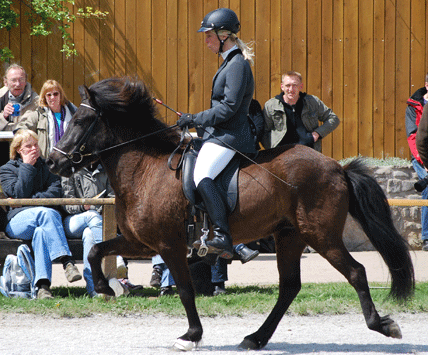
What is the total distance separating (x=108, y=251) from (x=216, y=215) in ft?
3.13

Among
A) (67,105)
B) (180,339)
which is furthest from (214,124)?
(67,105)

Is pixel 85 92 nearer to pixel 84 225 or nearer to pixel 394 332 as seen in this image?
pixel 84 225

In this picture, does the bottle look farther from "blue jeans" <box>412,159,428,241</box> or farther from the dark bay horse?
"blue jeans" <box>412,159,428,241</box>

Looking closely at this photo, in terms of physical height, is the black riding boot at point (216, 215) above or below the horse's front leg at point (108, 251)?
above

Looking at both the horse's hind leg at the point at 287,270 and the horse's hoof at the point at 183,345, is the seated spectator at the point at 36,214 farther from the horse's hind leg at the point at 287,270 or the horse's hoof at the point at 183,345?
the horse's hind leg at the point at 287,270

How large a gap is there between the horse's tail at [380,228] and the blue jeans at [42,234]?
2963 millimetres

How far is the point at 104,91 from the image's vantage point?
519 cm

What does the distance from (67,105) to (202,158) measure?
3288 millimetres

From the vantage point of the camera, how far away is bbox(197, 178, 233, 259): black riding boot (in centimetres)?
488

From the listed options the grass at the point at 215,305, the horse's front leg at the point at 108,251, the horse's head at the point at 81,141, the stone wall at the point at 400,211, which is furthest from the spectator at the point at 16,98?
the stone wall at the point at 400,211

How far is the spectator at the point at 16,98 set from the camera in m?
8.06

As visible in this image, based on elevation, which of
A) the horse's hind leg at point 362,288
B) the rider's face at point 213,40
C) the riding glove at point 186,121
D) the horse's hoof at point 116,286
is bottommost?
the horse's hoof at point 116,286

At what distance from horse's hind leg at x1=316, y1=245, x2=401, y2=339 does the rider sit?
2.59 ft

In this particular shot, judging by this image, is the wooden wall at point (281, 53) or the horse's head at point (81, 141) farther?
the wooden wall at point (281, 53)
